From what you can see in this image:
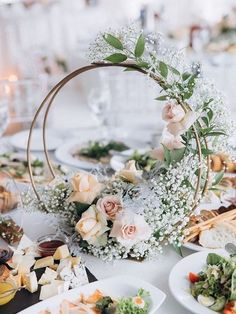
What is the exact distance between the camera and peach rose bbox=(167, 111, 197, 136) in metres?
1.12

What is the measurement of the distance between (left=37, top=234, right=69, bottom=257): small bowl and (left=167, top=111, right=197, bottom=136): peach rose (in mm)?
375

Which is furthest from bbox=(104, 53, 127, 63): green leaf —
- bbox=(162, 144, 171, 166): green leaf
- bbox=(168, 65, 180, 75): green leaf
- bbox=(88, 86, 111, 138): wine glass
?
bbox=(88, 86, 111, 138): wine glass

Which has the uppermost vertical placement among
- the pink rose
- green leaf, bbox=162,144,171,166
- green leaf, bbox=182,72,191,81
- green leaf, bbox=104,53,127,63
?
green leaf, bbox=104,53,127,63

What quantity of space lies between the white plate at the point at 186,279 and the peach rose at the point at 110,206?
18 centimetres

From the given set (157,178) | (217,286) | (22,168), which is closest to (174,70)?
(157,178)

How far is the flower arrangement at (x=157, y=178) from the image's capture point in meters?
1.14

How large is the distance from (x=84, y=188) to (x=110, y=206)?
0.08 meters

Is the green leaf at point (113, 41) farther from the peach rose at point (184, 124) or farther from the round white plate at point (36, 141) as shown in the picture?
the round white plate at point (36, 141)

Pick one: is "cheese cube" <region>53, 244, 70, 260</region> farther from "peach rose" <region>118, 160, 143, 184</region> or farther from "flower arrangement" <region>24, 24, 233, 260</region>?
"peach rose" <region>118, 160, 143, 184</region>

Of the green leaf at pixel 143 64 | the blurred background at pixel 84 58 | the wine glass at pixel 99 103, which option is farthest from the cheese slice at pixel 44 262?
the wine glass at pixel 99 103

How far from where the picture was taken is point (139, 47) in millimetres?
1136

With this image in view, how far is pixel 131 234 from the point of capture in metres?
1.12

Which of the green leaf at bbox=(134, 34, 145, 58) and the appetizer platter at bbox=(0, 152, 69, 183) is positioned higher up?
the green leaf at bbox=(134, 34, 145, 58)

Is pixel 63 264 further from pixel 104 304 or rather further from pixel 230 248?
pixel 230 248
